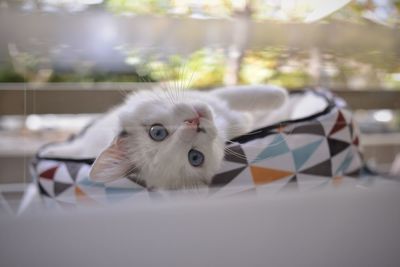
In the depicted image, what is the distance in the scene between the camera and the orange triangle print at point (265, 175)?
0.77 m

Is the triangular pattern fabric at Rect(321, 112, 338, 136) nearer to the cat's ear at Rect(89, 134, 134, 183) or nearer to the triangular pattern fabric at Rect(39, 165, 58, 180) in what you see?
the cat's ear at Rect(89, 134, 134, 183)

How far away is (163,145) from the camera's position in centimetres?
79

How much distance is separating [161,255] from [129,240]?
5cm

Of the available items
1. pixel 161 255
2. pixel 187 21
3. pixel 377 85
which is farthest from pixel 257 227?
pixel 377 85

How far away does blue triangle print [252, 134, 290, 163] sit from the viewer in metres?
0.80

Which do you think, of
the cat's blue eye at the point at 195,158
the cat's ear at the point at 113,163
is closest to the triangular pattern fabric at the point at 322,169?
the cat's blue eye at the point at 195,158

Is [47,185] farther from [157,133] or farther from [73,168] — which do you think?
[157,133]

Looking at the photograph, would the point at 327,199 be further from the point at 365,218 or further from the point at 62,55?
the point at 62,55

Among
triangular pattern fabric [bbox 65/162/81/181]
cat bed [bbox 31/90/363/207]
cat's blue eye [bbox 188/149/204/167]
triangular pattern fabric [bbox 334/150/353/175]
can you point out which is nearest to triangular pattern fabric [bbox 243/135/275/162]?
cat bed [bbox 31/90/363/207]

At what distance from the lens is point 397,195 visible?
690 mm

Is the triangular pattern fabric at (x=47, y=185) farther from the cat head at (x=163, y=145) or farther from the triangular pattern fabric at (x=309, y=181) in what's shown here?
the triangular pattern fabric at (x=309, y=181)

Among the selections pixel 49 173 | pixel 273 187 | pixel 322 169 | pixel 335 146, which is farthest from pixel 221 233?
pixel 49 173

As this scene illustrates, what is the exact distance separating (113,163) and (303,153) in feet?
1.43

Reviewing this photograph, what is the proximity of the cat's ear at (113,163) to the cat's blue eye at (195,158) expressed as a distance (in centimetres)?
14
